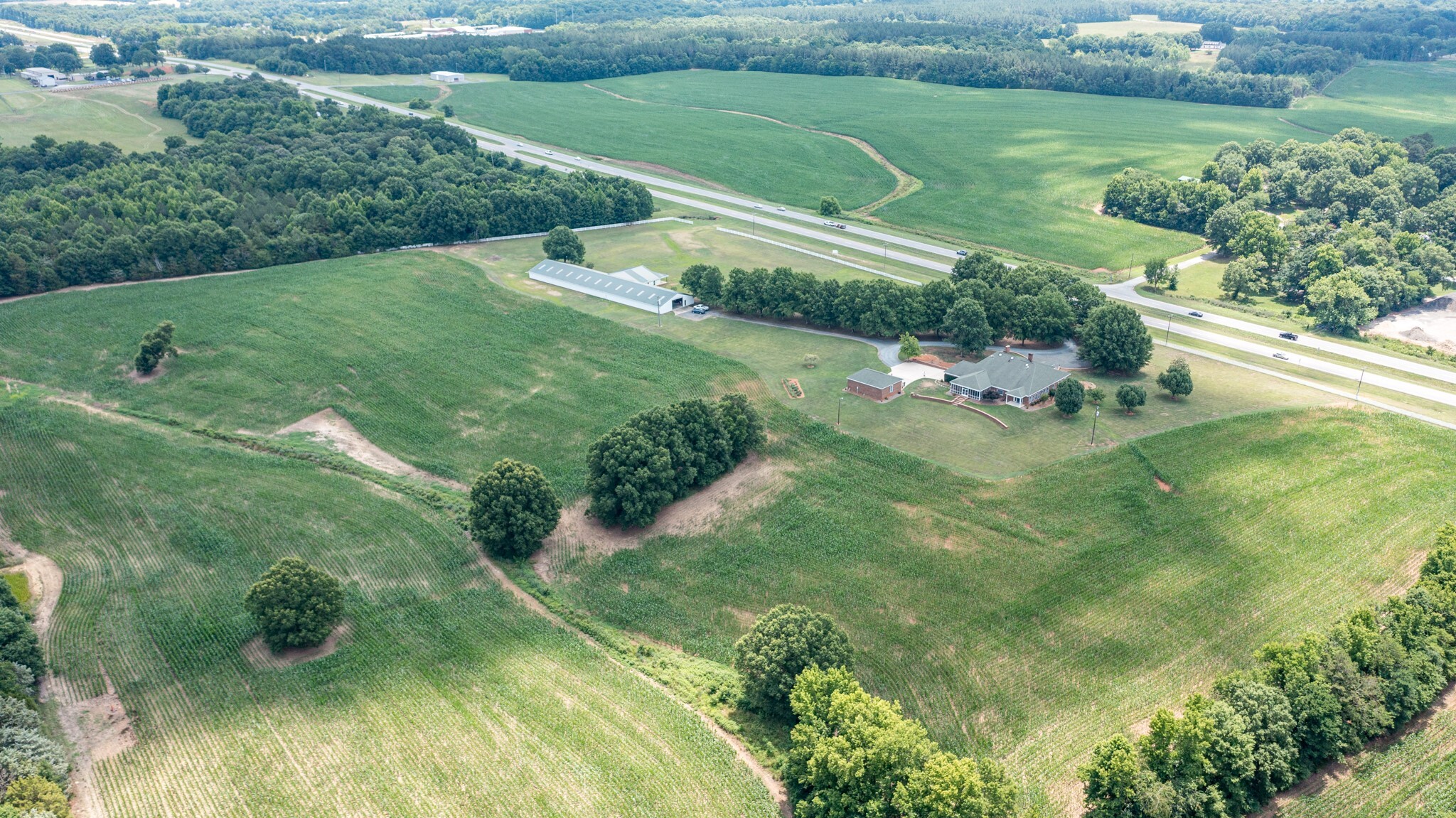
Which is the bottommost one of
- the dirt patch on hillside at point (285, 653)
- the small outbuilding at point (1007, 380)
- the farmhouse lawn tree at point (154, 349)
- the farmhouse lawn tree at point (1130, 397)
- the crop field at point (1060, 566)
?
the dirt patch on hillside at point (285, 653)

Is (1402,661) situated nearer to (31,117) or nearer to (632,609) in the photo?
(632,609)

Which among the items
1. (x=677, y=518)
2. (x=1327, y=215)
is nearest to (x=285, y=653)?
(x=677, y=518)

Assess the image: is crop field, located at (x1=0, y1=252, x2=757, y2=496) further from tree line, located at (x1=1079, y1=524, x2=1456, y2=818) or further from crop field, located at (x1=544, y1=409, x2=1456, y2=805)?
tree line, located at (x1=1079, y1=524, x2=1456, y2=818)

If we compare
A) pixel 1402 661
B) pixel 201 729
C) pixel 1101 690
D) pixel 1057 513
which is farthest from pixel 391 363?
pixel 1402 661

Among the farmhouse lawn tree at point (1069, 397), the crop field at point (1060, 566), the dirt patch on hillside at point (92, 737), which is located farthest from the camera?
the farmhouse lawn tree at point (1069, 397)

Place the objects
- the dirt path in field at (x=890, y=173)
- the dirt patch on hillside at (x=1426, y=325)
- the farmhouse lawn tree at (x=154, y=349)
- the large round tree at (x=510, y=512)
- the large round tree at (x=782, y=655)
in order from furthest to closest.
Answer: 1. the dirt path in field at (x=890, y=173)
2. the dirt patch on hillside at (x=1426, y=325)
3. the farmhouse lawn tree at (x=154, y=349)
4. the large round tree at (x=510, y=512)
5. the large round tree at (x=782, y=655)

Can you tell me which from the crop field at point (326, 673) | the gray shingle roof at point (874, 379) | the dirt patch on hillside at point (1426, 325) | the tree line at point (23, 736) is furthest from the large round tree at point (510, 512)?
the dirt patch on hillside at point (1426, 325)

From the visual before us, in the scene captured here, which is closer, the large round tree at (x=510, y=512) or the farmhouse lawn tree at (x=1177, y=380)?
the large round tree at (x=510, y=512)

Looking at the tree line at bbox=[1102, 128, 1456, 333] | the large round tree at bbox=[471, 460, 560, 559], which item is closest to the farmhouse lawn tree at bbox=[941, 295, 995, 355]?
the tree line at bbox=[1102, 128, 1456, 333]

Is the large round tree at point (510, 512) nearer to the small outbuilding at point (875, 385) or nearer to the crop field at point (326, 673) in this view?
the crop field at point (326, 673)
